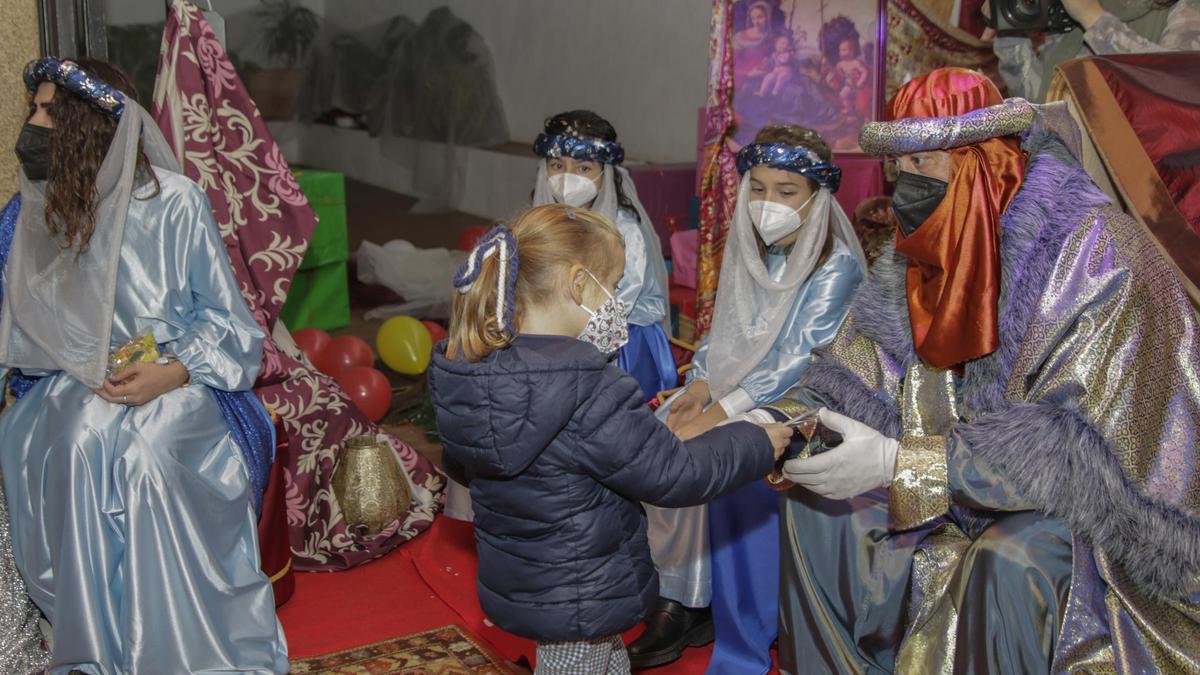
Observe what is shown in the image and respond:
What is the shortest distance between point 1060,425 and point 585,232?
42.5 inches

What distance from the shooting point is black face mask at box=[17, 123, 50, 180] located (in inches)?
122

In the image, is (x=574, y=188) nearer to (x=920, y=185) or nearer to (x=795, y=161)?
(x=795, y=161)

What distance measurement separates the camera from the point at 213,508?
316 centimetres

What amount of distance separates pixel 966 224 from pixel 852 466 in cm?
61

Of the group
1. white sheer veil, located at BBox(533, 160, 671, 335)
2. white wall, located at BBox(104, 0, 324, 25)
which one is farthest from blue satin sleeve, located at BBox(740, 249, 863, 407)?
white wall, located at BBox(104, 0, 324, 25)

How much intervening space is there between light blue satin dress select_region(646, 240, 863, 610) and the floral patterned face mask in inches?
Result: 39.1

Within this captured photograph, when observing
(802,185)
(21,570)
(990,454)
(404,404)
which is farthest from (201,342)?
(404,404)

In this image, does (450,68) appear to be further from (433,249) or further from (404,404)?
(404,404)

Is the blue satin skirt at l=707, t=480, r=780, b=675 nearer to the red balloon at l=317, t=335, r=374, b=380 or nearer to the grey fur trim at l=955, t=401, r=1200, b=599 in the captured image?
the grey fur trim at l=955, t=401, r=1200, b=599

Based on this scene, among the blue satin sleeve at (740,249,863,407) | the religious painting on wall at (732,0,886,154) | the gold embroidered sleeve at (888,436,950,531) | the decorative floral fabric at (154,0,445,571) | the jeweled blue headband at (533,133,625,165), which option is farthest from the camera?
the religious painting on wall at (732,0,886,154)

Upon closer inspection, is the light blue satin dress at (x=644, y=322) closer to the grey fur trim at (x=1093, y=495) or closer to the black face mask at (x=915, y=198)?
the black face mask at (x=915, y=198)

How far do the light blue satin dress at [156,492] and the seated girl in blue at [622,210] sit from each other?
1.26m

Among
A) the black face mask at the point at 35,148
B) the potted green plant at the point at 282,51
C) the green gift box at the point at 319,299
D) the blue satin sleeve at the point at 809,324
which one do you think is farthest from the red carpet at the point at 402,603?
the potted green plant at the point at 282,51

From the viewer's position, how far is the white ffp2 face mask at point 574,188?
4.04m
